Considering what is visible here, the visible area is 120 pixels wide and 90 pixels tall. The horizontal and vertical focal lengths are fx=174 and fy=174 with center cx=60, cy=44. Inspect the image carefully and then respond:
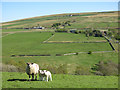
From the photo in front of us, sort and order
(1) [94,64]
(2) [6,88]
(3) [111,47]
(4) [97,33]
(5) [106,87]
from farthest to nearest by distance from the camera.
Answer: (4) [97,33] < (3) [111,47] < (1) [94,64] < (5) [106,87] < (2) [6,88]

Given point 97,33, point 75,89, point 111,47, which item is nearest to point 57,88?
point 75,89

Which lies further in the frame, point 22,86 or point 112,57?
point 112,57

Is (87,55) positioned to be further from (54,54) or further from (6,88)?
(6,88)

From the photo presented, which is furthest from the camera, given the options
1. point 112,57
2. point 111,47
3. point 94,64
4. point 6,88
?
point 111,47

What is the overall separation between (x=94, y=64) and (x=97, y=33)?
236ft

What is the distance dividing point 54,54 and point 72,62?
16.2 m

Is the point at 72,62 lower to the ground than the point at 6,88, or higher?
lower

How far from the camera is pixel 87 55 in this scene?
8019 cm

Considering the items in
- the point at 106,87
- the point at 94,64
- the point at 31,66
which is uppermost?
the point at 31,66

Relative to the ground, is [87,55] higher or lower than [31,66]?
lower

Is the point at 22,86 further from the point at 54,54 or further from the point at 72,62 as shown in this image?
the point at 54,54

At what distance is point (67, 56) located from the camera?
259ft

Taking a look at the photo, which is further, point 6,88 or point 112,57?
point 112,57

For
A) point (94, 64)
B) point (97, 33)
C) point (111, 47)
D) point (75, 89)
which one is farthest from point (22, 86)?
point (97, 33)
